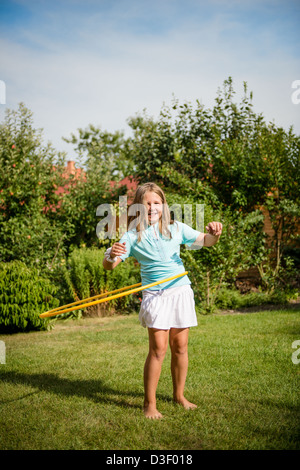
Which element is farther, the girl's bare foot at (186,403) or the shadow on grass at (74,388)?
the shadow on grass at (74,388)

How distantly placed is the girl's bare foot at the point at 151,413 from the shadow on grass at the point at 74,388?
21 cm

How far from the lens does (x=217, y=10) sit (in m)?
5.56

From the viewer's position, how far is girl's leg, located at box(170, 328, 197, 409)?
2.91m

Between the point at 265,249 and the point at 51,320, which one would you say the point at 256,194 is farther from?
the point at 51,320

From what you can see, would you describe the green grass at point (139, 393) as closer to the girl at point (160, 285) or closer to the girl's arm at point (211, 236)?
the girl at point (160, 285)

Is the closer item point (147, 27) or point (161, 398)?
point (161, 398)

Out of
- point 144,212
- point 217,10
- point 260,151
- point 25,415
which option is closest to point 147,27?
point 217,10

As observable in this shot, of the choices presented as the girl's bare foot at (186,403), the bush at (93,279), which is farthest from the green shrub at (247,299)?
the girl's bare foot at (186,403)

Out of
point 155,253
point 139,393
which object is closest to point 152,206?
point 155,253

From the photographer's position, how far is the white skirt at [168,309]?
2.80 m

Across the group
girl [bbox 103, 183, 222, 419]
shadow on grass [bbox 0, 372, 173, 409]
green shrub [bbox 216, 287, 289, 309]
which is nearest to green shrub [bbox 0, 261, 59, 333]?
shadow on grass [bbox 0, 372, 173, 409]

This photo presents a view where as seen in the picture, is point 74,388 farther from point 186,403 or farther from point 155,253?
point 155,253

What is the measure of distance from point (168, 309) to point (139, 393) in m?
0.96
